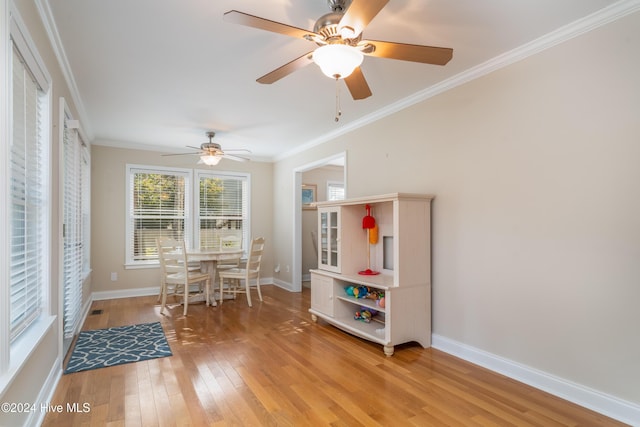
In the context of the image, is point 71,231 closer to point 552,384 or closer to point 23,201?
point 23,201

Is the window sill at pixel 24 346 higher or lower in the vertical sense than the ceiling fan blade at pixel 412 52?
lower

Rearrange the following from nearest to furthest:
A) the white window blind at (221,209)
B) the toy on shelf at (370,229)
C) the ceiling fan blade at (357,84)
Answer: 1. the ceiling fan blade at (357,84)
2. the toy on shelf at (370,229)
3. the white window blind at (221,209)

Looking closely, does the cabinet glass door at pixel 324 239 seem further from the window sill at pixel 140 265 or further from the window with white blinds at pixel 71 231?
the window sill at pixel 140 265

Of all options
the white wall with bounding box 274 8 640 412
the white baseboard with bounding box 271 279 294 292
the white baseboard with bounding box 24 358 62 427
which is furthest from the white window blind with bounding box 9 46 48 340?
the white baseboard with bounding box 271 279 294 292

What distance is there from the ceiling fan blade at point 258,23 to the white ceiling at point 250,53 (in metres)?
0.40

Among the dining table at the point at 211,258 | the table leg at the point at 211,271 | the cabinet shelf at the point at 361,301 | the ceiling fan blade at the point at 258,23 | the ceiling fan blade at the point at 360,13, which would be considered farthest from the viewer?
the table leg at the point at 211,271

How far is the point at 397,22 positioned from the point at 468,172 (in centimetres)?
149

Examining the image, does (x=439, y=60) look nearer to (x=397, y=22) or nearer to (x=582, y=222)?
(x=397, y=22)

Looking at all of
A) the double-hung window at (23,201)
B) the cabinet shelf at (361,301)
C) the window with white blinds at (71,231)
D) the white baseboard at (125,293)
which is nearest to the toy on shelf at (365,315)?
the cabinet shelf at (361,301)

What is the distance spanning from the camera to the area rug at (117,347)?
10.0ft

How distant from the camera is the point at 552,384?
8.20 feet

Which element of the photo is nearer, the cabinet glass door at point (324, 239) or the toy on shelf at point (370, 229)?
the toy on shelf at point (370, 229)

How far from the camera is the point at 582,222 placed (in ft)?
7.84

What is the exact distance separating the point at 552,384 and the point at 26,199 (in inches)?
148
